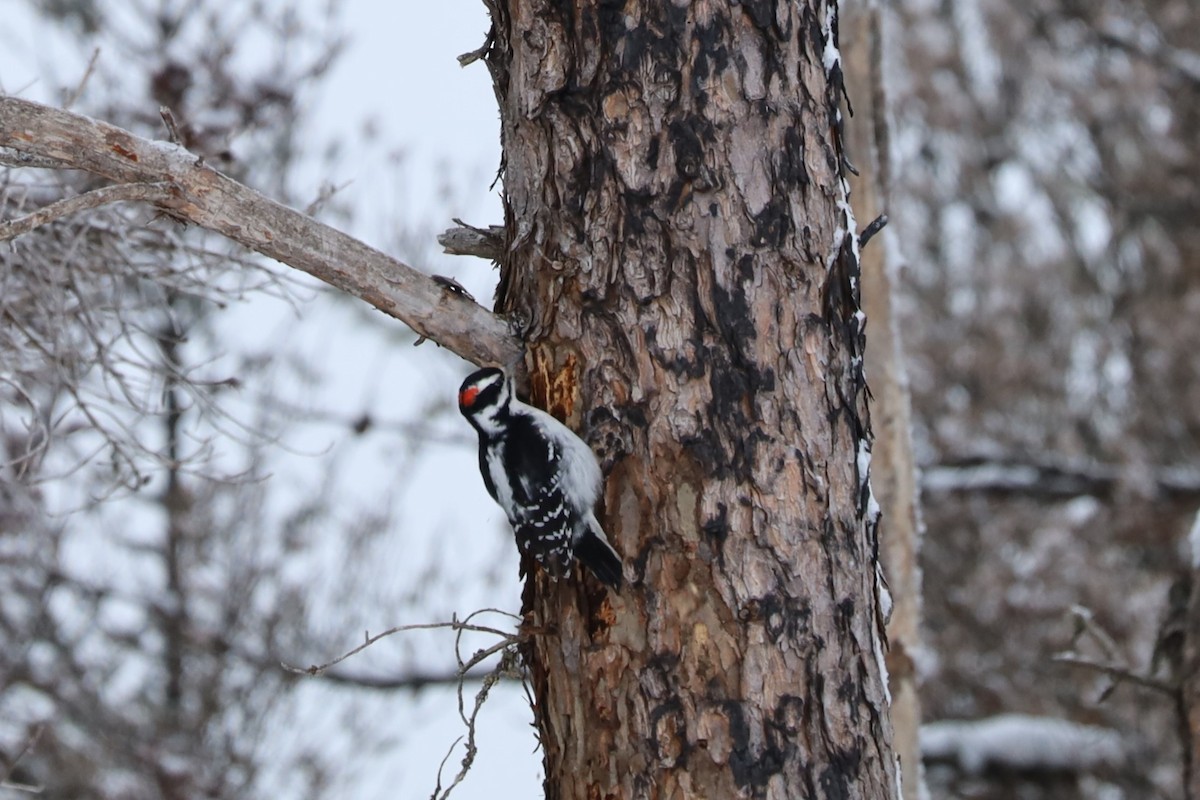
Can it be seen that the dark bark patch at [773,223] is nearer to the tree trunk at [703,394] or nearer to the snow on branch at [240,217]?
the tree trunk at [703,394]

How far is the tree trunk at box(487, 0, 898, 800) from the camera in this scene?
2.31 m

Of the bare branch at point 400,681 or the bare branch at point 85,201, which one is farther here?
the bare branch at point 400,681

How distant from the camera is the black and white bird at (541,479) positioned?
7.94 ft

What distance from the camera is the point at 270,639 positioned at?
863cm

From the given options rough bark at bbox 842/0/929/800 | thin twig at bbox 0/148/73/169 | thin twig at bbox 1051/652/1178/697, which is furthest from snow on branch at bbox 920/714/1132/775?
thin twig at bbox 0/148/73/169

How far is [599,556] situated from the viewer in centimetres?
239

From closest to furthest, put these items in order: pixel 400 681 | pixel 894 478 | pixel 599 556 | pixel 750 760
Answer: pixel 750 760 < pixel 599 556 < pixel 894 478 < pixel 400 681

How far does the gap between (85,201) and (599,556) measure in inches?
44.6

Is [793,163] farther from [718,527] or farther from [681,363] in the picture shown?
[718,527]

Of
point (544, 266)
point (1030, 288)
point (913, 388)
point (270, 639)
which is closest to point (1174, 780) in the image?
point (913, 388)

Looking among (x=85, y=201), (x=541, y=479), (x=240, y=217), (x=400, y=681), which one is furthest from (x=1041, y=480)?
(x=85, y=201)

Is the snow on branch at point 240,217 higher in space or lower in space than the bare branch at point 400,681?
lower

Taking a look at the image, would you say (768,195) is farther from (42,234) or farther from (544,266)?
(42,234)

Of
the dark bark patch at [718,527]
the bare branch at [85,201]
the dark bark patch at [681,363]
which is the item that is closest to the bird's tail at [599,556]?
the dark bark patch at [718,527]
